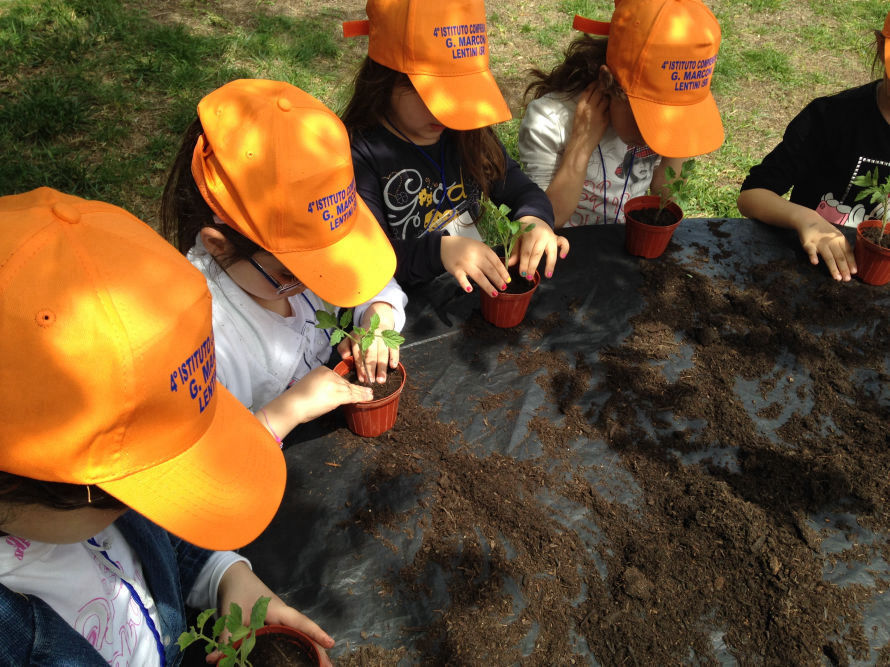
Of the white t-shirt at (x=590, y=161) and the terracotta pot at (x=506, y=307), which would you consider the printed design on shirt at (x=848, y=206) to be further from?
the terracotta pot at (x=506, y=307)

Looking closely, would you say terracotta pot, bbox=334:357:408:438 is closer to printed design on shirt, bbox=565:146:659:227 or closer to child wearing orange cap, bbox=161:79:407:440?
child wearing orange cap, bbox=161:79:407:440

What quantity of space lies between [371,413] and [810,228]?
203 centimetres

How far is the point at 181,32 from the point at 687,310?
17.8 ft

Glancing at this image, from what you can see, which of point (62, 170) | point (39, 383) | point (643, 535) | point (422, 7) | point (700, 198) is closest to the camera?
point (39, 383)

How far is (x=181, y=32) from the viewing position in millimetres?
5422

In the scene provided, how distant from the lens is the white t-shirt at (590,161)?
8.89 ft

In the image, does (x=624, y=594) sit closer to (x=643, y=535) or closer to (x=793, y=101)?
(x=643, y=535)

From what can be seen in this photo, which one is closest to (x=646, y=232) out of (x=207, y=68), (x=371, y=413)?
(x=371, y=413)

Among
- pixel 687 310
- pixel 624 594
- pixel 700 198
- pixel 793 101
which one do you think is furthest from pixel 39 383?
pixel 793 101

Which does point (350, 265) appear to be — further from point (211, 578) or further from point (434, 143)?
point (434, 143)

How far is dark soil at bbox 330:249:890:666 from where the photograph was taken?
1344 mm

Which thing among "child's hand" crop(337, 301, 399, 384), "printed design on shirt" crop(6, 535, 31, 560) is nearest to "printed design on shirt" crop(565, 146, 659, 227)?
"child's hand" crop(337, 301, 399, 384)

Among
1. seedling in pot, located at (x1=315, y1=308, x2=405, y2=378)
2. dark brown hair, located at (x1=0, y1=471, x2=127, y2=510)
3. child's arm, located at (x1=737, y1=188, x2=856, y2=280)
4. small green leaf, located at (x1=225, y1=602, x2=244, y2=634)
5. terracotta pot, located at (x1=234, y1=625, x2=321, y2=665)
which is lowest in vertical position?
terracotta pot, located at (x1=234, y1=625, x2=321, y2=665)

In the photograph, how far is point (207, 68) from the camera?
16.9ft
